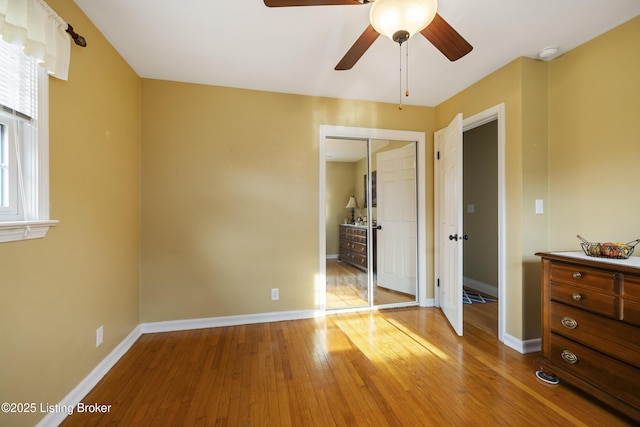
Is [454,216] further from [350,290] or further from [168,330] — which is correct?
[168,330]

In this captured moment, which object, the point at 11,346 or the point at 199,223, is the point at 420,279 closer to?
the point at 199,223

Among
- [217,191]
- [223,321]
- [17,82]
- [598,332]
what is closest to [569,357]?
[598,332]

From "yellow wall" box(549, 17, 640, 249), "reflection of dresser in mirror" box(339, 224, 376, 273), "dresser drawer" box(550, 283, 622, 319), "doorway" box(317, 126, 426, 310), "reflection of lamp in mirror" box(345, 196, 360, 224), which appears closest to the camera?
"dresser drawer" box(550, 283, 622, 319)

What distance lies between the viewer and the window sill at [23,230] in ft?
3.72

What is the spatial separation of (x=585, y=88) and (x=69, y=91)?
3.55m

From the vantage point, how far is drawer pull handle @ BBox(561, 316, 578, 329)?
5.41 feet

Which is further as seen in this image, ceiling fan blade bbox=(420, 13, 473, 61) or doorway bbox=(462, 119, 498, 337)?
doorway bbox=(462, 119, 498, 337)

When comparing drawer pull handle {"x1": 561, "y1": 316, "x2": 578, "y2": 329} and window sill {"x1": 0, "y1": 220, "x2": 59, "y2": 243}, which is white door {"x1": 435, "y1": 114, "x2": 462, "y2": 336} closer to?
drawer pull handle {"x1": 561, "y1": 316, "x2": 578, "y2": 329}

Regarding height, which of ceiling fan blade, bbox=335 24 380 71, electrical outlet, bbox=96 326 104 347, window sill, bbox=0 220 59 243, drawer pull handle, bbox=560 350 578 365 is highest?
ceiling fan blade, bbox=335 24 380 71

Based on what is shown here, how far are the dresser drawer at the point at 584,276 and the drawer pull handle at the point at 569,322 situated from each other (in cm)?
23

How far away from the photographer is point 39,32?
124 cm

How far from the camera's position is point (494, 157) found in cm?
364

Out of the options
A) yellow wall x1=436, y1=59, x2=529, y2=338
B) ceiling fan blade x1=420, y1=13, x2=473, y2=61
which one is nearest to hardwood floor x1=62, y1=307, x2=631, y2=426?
yellow wall x1=436, y1=59, x2=529, y2=338

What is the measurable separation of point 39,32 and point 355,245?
130 inches
